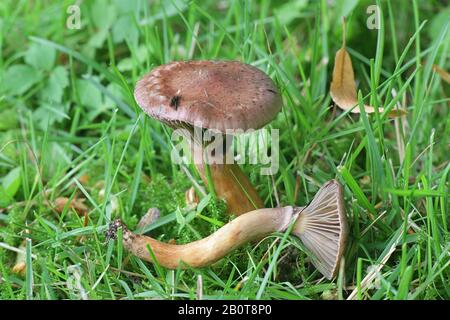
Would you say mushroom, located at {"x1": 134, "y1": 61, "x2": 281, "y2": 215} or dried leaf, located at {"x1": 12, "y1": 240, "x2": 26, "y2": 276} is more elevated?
mushroom, located at {"x1": 134, "y1": 61, "x2": 281, "y2": 215}

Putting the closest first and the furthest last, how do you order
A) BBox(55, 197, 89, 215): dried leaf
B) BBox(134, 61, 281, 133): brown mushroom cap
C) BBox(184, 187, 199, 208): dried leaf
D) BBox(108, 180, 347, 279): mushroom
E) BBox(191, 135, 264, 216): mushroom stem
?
1. BBox(134, 61, 281, 133): brown mushroom cap
2. BBox(108, 180, 347, 279): mushroom
3. BBox(191, 135, 264, 216): mushroom stem
4. BBox(184, 187, 199, 208): dried leaf
5. BBox(55, 197, 89, 215): dried leaf

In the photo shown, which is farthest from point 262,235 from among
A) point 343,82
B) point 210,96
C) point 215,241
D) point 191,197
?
point 343,82

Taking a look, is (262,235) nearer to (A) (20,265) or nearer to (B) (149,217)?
(B) (149,217)

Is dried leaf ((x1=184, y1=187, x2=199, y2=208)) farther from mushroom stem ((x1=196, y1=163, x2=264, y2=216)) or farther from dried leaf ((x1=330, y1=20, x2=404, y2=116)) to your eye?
dried leaf ((x1=330, y1=20, x2=404, y2=116))

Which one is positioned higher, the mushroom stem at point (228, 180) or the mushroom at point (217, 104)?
the mushroom at point (217, 104)

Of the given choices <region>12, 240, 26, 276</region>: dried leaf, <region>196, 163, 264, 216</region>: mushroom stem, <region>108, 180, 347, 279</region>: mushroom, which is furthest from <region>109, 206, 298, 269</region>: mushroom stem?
<region>12, 240, 26, 276</region>: dried leaf

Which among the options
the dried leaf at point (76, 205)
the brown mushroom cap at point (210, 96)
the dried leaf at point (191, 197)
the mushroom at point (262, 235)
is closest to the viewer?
the brown mushroom cap at point (210, 96)

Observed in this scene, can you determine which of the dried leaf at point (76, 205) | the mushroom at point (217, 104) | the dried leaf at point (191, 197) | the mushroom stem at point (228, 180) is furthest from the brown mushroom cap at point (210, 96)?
the dried leaf at point (76, 205)

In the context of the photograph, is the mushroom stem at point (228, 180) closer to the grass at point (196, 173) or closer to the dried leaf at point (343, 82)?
the grass at point (196, 173)
